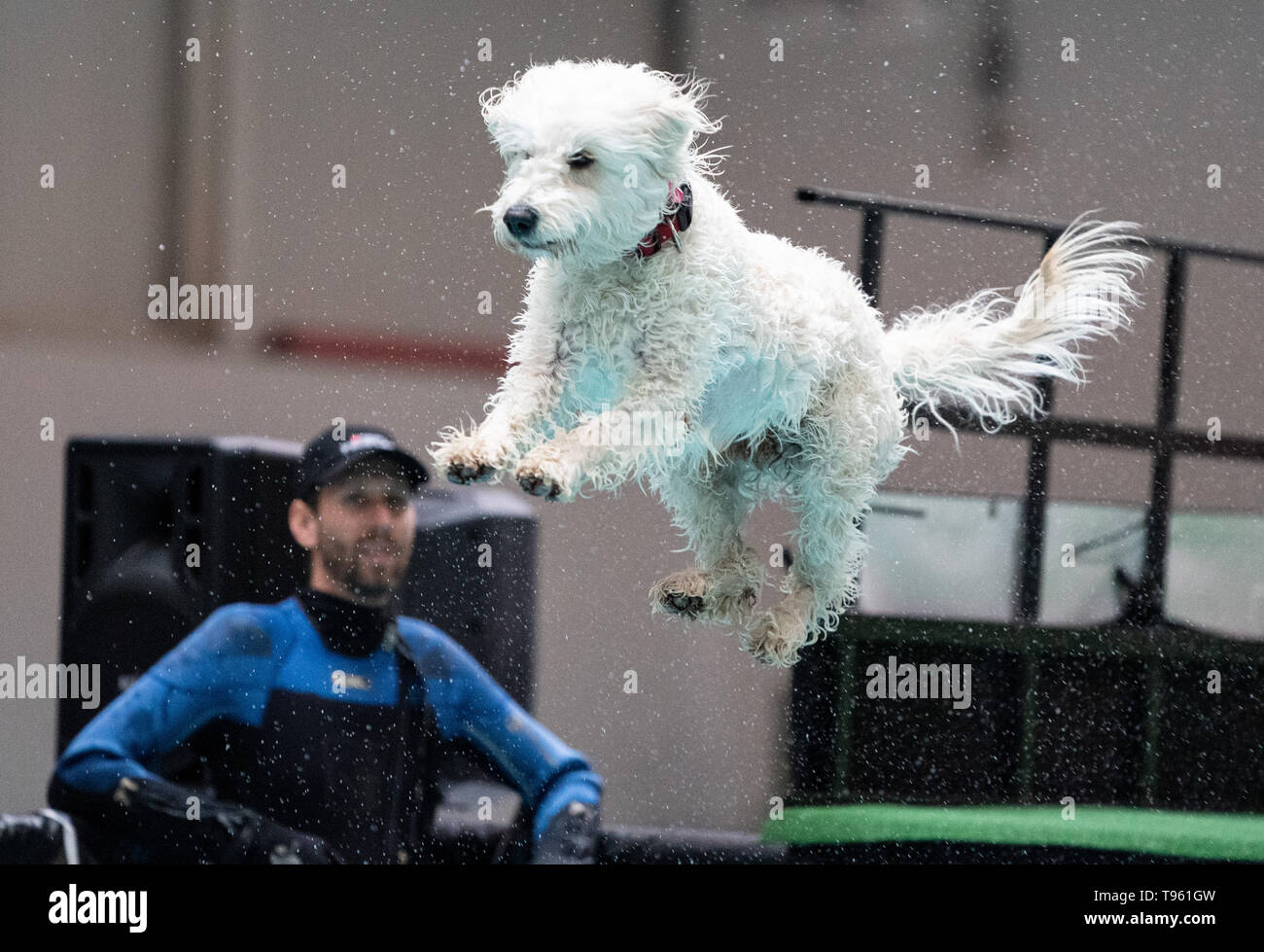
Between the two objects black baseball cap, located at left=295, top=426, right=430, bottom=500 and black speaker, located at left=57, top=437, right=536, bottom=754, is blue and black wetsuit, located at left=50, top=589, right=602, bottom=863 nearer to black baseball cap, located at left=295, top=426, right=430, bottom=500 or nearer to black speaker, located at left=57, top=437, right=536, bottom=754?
black speaker, located at left=57, top=437, right=536, bottom=754

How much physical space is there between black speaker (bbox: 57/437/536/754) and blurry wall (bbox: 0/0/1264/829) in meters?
0.07

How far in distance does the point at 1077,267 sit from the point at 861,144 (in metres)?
0.59

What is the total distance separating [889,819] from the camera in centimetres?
310

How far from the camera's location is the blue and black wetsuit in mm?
2980

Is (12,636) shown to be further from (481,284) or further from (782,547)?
(782,547)

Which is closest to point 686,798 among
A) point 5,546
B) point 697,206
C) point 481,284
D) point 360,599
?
point 360,599

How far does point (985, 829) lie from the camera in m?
3.08

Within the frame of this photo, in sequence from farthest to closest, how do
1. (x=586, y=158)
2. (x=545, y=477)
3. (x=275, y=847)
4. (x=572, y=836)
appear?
(x=572, y=836)
(x=275, y=847)
(x=586, y=158)
(x=545, y=477)

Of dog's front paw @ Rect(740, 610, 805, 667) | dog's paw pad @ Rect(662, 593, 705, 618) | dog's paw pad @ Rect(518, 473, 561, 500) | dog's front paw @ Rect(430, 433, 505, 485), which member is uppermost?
dog's front paw @ Rect(430, 433, 505, 485)

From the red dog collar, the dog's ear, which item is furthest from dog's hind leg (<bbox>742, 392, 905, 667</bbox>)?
the dog's ear

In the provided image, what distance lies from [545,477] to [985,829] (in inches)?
70.0

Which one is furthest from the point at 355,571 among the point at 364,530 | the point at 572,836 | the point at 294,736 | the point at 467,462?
the point at 467,462

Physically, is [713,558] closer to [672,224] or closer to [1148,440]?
[672,224]

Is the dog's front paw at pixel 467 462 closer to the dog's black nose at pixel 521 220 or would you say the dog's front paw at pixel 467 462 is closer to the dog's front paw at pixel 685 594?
the dog's black nose at pixel 521 220
